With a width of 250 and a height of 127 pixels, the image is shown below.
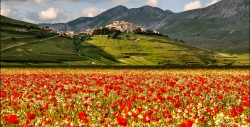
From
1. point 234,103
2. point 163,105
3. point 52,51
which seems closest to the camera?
point 163,105

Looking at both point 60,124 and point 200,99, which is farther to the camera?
point 200,99

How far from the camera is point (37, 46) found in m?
196

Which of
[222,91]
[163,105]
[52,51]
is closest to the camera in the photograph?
[163,105]

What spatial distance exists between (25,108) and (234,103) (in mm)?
10078

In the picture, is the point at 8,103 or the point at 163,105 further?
the point at 8,103

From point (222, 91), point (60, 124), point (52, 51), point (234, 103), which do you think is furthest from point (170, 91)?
point (52, 51)

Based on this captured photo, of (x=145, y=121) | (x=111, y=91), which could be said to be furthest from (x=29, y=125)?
(x=111, y=91)

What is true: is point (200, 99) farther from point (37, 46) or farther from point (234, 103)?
point (37, 46)

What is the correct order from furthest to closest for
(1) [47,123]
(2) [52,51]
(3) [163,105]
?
(2) [52,51]
(3) [163,105]
(1) [47,123]

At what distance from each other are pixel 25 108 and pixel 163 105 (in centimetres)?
650

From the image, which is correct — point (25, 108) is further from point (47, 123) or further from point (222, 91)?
point (222, 91)

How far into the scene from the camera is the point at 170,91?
20484 millimetres

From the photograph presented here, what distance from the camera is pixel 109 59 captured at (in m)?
199

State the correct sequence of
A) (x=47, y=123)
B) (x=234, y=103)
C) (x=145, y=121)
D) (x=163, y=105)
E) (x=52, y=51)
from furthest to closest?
(x=52, y=51)
(x=234, y=103)
(x=163, y=105)
(x=47, y=123)
(x=145, y=121)
